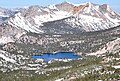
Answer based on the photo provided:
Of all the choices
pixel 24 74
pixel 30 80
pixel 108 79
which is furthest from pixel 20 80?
pixel 108 79

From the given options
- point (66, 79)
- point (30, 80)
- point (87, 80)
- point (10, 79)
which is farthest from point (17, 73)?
point (87, 80)

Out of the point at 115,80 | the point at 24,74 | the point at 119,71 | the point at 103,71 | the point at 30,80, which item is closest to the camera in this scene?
the point at 115,80

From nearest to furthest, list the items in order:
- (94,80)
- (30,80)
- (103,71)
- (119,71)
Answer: (94,80), (119,71), (103,71), (30,80)

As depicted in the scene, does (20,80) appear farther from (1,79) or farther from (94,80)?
(94,80)

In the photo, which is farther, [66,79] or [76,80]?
[66,79]

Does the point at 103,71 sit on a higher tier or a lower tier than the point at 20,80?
higher

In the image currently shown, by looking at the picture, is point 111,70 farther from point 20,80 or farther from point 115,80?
point 20,80

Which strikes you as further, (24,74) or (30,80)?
(24,74)

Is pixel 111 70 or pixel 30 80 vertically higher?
pixel 111 70

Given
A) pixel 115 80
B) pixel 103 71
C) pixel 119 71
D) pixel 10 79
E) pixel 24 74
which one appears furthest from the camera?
pixel 24 74
